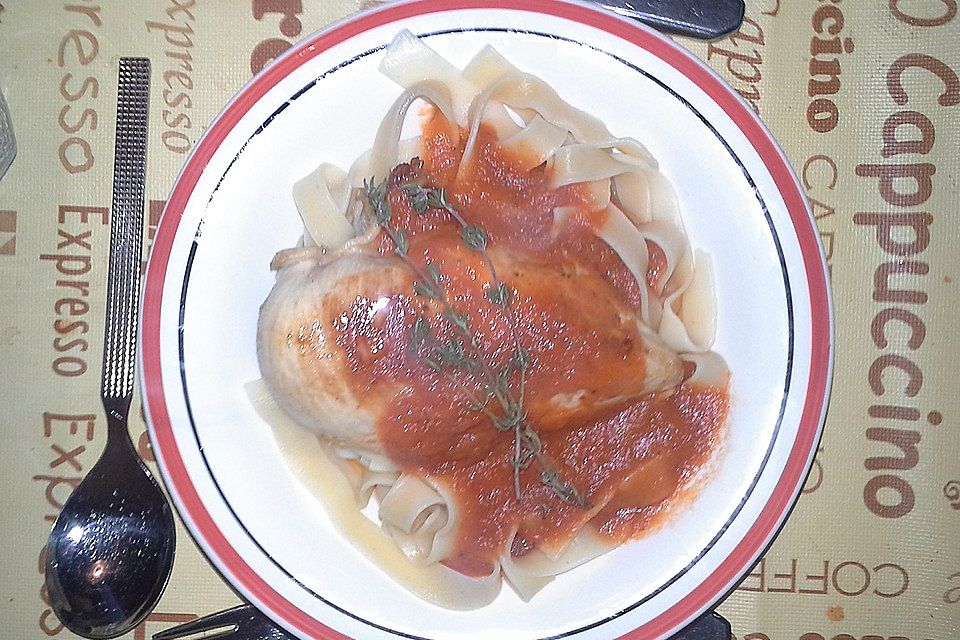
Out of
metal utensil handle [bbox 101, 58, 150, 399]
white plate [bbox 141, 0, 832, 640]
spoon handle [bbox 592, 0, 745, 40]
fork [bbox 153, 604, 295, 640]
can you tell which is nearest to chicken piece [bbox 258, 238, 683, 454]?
white plate [bbox 141, 0, 832, 640]

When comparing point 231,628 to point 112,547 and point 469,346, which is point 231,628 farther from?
point 469,346

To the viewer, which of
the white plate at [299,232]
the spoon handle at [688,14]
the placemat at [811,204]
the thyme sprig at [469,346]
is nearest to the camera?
the thyme sprig at [469,346]

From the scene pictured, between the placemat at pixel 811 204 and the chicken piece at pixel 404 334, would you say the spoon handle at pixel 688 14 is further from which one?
the chicken piece at pixel 404 334

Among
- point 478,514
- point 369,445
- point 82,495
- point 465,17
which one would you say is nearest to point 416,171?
point 465,17

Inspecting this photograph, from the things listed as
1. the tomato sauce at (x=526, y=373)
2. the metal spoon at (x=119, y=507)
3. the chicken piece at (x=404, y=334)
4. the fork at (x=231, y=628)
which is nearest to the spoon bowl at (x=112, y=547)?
the metal spoon at (x=119, y=507)

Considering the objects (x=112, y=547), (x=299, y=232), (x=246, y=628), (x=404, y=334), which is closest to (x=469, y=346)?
(x=404, y=334)

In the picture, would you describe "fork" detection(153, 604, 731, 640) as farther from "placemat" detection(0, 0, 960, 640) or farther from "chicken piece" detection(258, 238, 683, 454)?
"chicken piece" detection(258, 238, 683, 454)

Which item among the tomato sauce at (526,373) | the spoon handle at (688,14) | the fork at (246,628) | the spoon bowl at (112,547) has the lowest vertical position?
the fork at (246,628)
